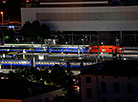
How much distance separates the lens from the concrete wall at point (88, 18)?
58.3m

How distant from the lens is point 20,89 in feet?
81.9

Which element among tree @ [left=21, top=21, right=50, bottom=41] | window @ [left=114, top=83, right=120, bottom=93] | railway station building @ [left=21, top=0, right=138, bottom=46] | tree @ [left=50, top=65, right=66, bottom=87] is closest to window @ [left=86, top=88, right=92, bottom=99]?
window @ [left=114, top=83, right=120, bottom=93]

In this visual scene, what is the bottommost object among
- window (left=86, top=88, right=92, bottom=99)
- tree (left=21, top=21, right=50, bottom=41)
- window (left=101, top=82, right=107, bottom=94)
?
window (left=86, top=88, right=92, bottom=99)

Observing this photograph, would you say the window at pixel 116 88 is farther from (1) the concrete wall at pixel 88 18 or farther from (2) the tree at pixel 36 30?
(1) the concrete wall at pixel 88 18

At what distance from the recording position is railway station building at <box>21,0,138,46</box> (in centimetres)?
5819

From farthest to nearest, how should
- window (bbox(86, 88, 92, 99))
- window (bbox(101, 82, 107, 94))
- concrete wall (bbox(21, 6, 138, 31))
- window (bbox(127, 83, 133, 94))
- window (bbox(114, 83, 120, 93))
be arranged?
concrete wall (bbox(21, 6, 138, 31)) → window (bbox(86, 88, 92, 99)) → window (bbox(101, 82, 107, 94)) → window (bbox(114, 83, 120, 93)) → window (bbox(127, 83, 133, 94))

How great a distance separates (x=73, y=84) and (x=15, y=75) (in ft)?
12.8

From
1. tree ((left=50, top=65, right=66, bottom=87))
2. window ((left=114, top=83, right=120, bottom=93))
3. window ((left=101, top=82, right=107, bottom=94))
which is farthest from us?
tree ((left=50, top=65, right=66, bottom=87))

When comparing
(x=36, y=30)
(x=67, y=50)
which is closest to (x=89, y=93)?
(x=67, y=50)

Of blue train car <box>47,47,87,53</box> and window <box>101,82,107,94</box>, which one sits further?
blue train car <box>47,47,87,53</box>

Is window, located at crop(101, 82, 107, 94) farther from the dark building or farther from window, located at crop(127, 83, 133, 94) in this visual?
window, located at crop(127, 83, 133, 94)

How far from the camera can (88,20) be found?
59.4 meters

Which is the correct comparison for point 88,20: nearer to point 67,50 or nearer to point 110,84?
point 67,50

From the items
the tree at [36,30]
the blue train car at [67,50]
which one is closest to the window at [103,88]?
the blue train car at [67,50]
